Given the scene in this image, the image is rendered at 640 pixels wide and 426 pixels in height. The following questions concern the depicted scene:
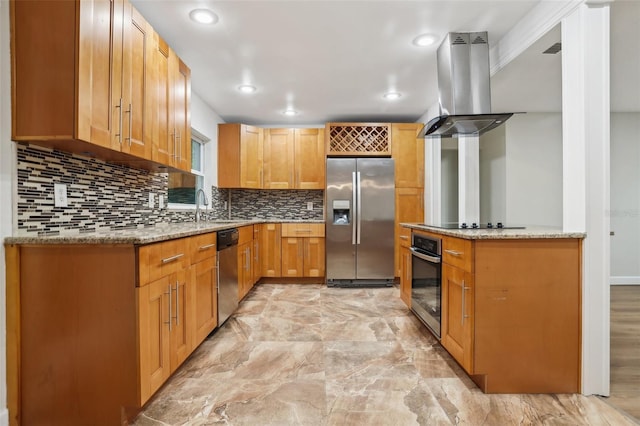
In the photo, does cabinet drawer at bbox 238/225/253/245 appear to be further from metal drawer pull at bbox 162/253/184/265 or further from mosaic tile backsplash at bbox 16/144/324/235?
metal drawer pull at bbox 162/253/184/265

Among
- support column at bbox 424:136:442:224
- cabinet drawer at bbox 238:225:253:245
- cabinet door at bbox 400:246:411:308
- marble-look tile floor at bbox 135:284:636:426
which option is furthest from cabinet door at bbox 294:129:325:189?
marble-look tile floor at bbox 135:284:636:426

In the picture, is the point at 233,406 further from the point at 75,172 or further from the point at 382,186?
the point at 382,186

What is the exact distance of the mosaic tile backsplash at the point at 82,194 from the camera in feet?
5.02

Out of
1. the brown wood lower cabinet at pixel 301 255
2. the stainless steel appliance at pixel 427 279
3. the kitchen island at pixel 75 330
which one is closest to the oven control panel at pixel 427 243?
the stainless steel appliance at pixel 427 279

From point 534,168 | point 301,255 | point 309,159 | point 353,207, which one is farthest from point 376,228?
point 534,168

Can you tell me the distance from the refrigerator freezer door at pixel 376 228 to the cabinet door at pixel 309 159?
2.13 feet

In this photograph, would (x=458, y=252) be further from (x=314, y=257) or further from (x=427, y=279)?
(x=314, y=257)

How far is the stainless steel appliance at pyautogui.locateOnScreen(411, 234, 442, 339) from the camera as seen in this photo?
7.27 feet

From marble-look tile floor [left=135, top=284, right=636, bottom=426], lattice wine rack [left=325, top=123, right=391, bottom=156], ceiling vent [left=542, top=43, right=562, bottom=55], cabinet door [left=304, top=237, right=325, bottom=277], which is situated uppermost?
ceiling vent [left=542, top=43, right=562, bottom=55]

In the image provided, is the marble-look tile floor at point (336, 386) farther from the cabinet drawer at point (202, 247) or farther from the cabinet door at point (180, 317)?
the cabinet drawer at point (202, 247)

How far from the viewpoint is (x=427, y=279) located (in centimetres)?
244

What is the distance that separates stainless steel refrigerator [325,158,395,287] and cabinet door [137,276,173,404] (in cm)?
282

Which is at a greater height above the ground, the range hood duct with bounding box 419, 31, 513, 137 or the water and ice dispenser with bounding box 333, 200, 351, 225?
the range hood duct with bounding box 419, 31, 513, 137

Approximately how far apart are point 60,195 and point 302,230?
297cm
